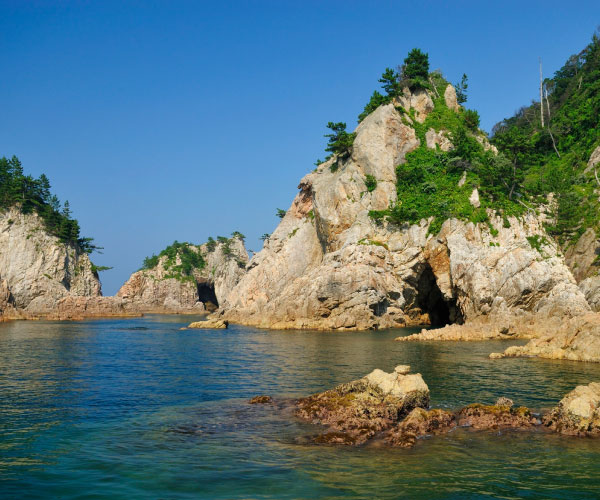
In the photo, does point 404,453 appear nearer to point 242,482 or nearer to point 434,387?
point 242,482

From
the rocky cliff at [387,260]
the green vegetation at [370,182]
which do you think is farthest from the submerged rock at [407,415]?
the green vegetation at [370,182]

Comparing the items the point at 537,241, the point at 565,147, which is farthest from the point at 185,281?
the point at 537,241

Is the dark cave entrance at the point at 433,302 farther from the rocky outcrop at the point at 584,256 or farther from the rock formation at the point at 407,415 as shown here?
the rock formation at the point at 407,415

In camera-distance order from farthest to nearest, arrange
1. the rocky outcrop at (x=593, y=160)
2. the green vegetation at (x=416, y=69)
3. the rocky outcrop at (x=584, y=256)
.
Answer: the green vegetation at (x=416, y=69)
the rocky outcrop at (x=593, y=160)
the rocky outcrop at (x=584, y=256)

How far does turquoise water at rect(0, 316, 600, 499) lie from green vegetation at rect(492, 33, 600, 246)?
32561 mm

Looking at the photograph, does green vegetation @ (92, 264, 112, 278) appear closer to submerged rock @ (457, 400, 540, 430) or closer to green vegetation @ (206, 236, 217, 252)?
green vegetation @ (206, 236, 217, 252)

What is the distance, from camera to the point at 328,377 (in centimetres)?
2703

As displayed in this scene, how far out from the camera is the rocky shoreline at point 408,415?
52.2ft

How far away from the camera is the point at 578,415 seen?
1653 cm

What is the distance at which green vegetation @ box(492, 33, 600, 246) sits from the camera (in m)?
56.6

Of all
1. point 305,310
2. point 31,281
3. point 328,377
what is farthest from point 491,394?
point 31,281

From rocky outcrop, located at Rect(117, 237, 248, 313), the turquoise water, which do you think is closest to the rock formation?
the turquoise water

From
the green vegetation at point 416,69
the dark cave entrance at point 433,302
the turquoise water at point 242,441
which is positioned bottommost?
the turquoise water at point 242,441

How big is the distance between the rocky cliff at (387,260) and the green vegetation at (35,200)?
139ft
